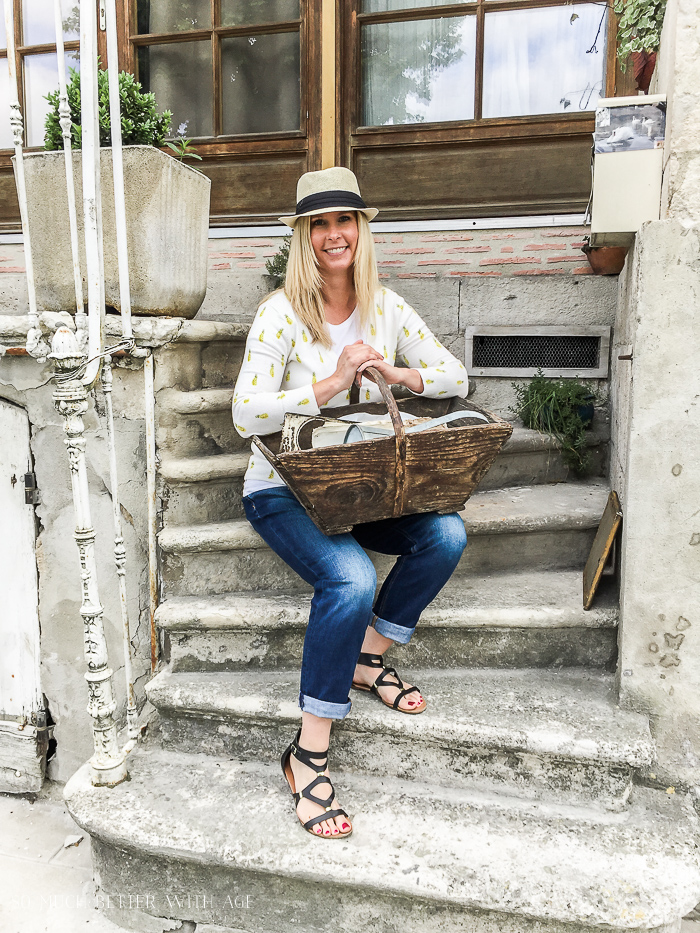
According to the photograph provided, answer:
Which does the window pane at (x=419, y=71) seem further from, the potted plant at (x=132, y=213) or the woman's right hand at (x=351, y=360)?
the woman's right hand at (x=351, y=360)

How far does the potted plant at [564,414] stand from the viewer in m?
2.72

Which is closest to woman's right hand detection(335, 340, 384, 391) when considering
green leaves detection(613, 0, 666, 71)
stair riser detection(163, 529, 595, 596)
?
stair riser detection(163, 529, 595, 596)

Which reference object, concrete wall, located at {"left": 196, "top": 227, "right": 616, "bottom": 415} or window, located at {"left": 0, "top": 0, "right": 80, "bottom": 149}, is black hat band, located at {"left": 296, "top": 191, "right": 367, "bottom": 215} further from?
window, located at {"left": 0, "top": 0, "right": 80, "bottom": 149}

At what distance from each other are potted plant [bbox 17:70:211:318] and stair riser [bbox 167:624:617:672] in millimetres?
1060

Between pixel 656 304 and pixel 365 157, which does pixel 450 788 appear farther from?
pixel 365 157

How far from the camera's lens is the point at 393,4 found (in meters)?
3.47

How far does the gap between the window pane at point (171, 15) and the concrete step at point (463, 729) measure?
336 centimetres

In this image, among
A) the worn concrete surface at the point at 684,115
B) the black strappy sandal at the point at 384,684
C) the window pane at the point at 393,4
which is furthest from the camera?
the window pane at the point at 393,4

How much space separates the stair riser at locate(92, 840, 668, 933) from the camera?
1.58 meters

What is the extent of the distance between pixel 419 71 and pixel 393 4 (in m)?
0.35

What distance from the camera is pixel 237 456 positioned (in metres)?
2.31

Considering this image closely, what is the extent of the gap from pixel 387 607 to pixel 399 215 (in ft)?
7.22

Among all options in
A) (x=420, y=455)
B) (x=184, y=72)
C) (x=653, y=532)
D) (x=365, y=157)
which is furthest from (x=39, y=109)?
(x=653, y=532)

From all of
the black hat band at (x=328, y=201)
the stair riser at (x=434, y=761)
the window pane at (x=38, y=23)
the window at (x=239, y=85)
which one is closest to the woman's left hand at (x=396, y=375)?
the black hat band at (x=328, y=201)
